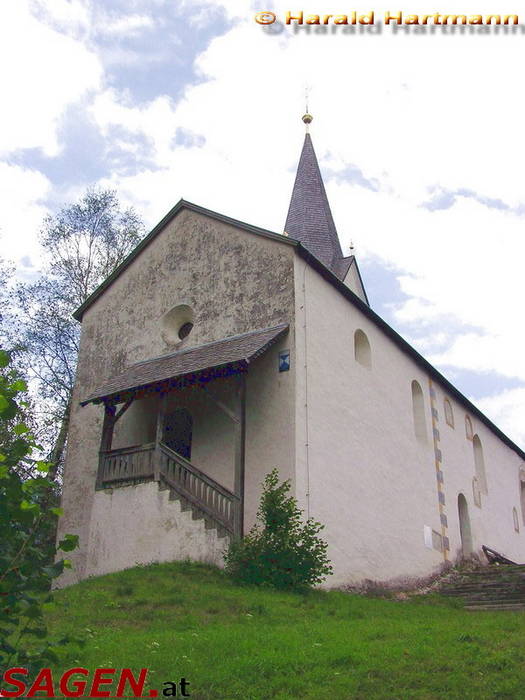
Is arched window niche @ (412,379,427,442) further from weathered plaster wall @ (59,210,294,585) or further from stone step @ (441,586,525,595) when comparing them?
weathered plaster wall @ (59,210,294,585)

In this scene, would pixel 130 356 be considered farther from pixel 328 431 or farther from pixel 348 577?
pixel 348 577

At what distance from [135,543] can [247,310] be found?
5.55m

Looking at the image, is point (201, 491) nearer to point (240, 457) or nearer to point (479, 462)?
point (240, 457)

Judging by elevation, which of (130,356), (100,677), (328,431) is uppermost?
(130,356)

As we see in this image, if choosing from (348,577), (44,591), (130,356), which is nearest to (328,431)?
(348,577)

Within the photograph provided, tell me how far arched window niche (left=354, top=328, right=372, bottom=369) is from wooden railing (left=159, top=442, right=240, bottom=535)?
5561mm

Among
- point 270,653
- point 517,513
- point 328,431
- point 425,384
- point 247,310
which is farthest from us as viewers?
point 517,513

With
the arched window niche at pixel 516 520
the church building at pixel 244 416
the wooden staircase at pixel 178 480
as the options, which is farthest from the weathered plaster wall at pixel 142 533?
the arched window niche at pixel 516 520

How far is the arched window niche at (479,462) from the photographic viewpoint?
24.2 m

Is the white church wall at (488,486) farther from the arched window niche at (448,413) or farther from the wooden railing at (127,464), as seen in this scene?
the wooden railing at (127,464)

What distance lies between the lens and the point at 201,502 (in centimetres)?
1469

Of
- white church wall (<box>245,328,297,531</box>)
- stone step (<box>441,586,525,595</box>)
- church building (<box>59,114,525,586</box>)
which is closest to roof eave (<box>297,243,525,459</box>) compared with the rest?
church building (<box>59,114,525,586</box>)

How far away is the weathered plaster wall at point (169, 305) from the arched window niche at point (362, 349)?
309 cm

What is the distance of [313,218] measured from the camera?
2611 cm
